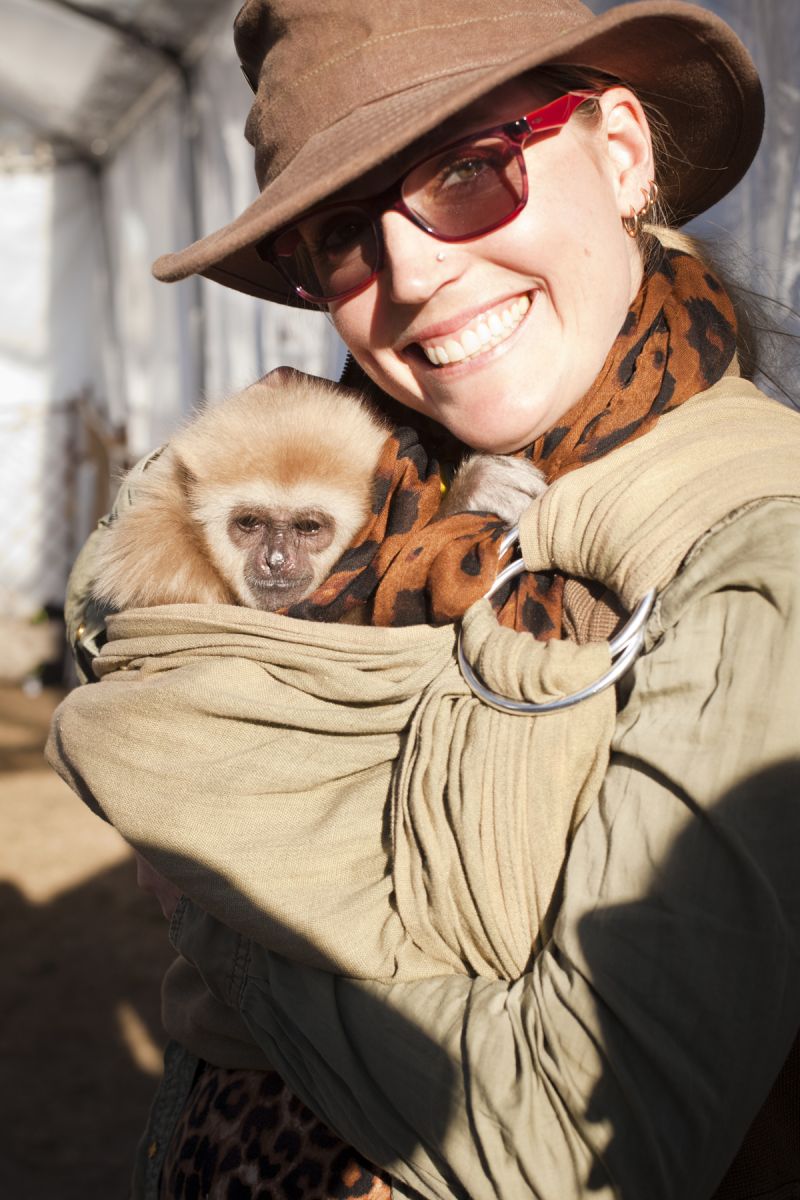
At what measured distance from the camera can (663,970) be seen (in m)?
0.94

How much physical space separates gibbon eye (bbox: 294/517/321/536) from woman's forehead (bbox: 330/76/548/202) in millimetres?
950

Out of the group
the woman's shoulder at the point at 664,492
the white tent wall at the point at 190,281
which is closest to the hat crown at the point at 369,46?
the woman's shoulder at the point at 664,492

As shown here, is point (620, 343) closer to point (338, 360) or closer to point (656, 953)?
point (656, 953)

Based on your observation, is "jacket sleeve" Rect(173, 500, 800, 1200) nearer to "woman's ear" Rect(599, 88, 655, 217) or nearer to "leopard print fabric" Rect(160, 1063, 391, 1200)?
"leopard print fabric" Rect(160, 1063, 391, 1200)

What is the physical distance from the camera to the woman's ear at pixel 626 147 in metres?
1.35

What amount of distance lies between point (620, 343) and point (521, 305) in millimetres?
127

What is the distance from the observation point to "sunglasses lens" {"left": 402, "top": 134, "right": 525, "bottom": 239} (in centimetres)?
123

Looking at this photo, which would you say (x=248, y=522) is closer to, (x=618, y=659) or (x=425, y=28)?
(x=425, y=28)

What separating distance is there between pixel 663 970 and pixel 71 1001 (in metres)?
3.67

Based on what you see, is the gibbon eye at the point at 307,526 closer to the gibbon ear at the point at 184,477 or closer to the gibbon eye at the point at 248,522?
the gibbon eye at the point at 248,522

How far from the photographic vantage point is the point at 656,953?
0.94 meters

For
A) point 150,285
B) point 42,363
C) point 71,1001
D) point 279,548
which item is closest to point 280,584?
point 279,548

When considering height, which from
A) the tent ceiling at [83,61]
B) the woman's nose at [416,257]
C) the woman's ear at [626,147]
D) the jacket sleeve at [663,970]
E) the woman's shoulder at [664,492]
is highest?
the tent ceiling at [83,61]

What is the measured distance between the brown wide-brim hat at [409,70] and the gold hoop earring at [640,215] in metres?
0.13
